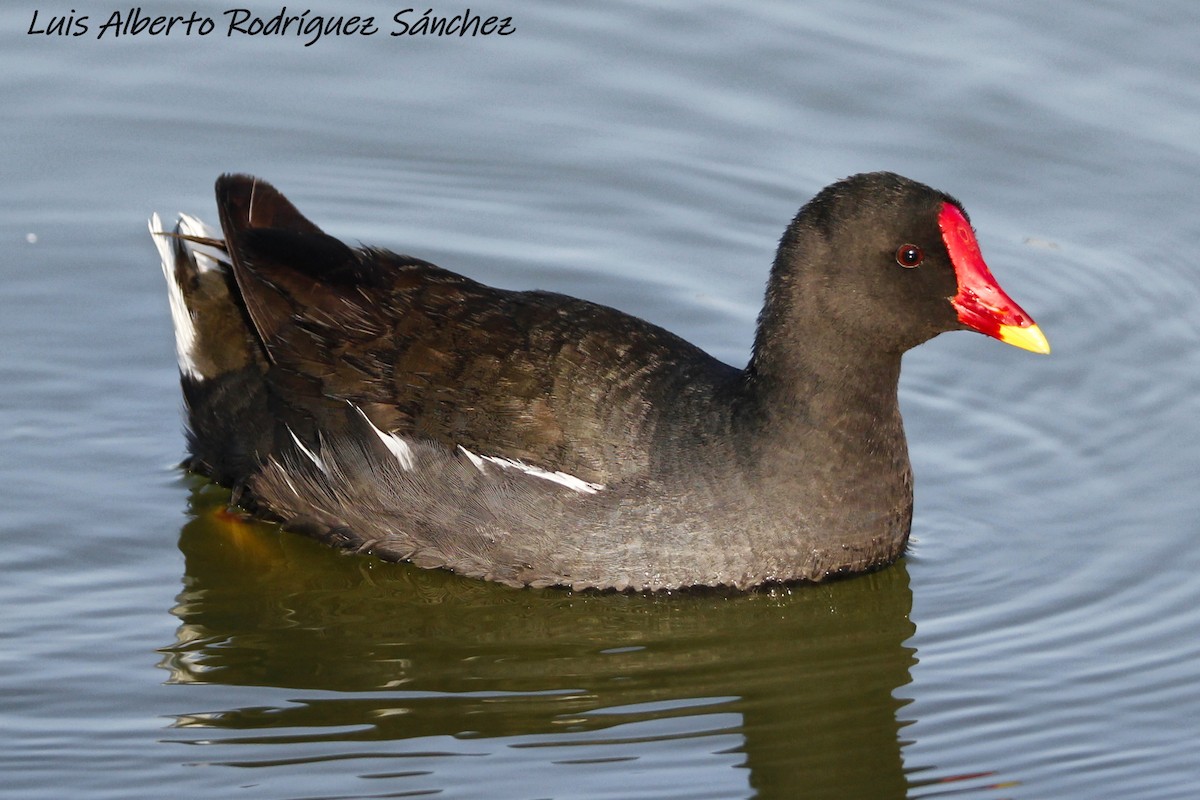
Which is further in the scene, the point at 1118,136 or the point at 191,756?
the point at 1118,136

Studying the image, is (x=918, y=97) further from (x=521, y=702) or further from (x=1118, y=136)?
(x=521, y=702)

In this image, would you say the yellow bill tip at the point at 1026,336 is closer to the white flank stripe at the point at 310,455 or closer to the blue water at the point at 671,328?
the blue water at the point at 671,328

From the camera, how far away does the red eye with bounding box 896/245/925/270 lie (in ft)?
22.3

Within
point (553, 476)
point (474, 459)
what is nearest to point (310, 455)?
point (474, 459)

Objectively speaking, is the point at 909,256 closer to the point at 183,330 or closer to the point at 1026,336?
the point at 1026,336

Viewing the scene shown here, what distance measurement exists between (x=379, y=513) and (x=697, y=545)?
1155 millimetres

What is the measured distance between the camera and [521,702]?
6.34 meters

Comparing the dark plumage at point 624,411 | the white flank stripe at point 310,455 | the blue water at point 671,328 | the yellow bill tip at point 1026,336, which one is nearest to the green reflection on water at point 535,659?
the blue water at point 671,328

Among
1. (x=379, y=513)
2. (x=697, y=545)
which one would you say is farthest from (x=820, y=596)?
(x=379, y=513)

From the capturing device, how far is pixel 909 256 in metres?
6.81

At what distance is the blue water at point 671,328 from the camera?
6141 mm

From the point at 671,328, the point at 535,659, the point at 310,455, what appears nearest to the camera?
the point at 535,659

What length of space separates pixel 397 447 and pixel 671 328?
6.34 ft

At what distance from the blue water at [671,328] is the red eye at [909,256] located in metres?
1.16
